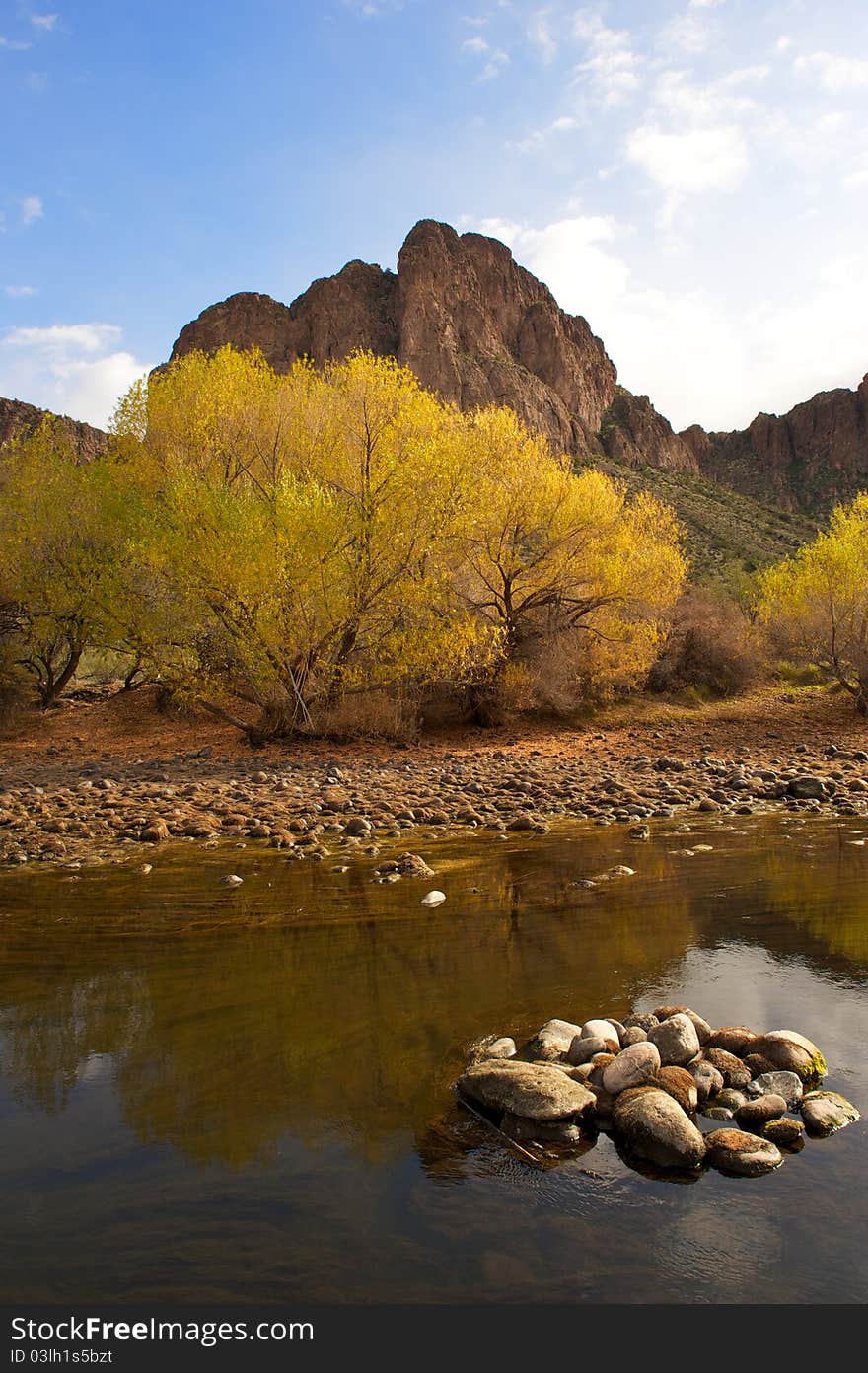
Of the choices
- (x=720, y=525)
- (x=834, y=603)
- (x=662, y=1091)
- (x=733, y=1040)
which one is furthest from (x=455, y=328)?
(x=662, y=1091)

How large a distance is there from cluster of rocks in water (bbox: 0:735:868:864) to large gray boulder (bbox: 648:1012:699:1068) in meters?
5.35

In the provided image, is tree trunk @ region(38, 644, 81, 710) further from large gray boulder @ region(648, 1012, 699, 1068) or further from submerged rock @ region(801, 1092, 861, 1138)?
submerged rock @ region(801, 1092, 861, 1138)

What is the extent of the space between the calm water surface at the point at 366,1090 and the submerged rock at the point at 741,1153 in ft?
0.24

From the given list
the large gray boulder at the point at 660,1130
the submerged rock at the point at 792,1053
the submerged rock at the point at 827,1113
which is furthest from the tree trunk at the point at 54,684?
the submerged rock at the point at 827,1113

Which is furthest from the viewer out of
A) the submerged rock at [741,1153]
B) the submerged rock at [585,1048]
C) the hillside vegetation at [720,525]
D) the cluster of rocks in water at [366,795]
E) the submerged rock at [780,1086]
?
the hillside vegetation at [720,525]

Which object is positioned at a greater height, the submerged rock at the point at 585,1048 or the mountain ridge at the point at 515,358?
the mountain ridge at the point at 515,358

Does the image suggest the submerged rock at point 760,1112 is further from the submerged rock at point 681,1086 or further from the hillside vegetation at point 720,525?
the hillside vegetation at point 720,525

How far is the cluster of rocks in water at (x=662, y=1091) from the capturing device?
3.34 m

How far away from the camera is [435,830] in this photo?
10609 mm

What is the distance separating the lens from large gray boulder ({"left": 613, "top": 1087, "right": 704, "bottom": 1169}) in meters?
3.27

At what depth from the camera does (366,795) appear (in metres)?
12.5

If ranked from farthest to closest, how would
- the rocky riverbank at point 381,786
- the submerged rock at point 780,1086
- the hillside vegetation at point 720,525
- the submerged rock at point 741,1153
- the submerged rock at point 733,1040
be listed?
the hillside vegetation at point 720,525
the rocky riverbank at point 381,786
the submerged rock at point 733,1040
the submerged rock at point 780,1086
the submerged rock at point 741,1153

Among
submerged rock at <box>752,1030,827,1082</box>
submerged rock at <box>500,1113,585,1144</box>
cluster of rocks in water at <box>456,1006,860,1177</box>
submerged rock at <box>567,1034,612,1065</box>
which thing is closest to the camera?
cluster of rocks in water at <box>456,1006,860,1177</box>

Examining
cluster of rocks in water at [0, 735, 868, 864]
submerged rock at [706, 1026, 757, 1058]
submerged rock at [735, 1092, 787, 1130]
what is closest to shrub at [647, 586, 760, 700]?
cluster of rocks in water at [0, 735, 868, 864]
